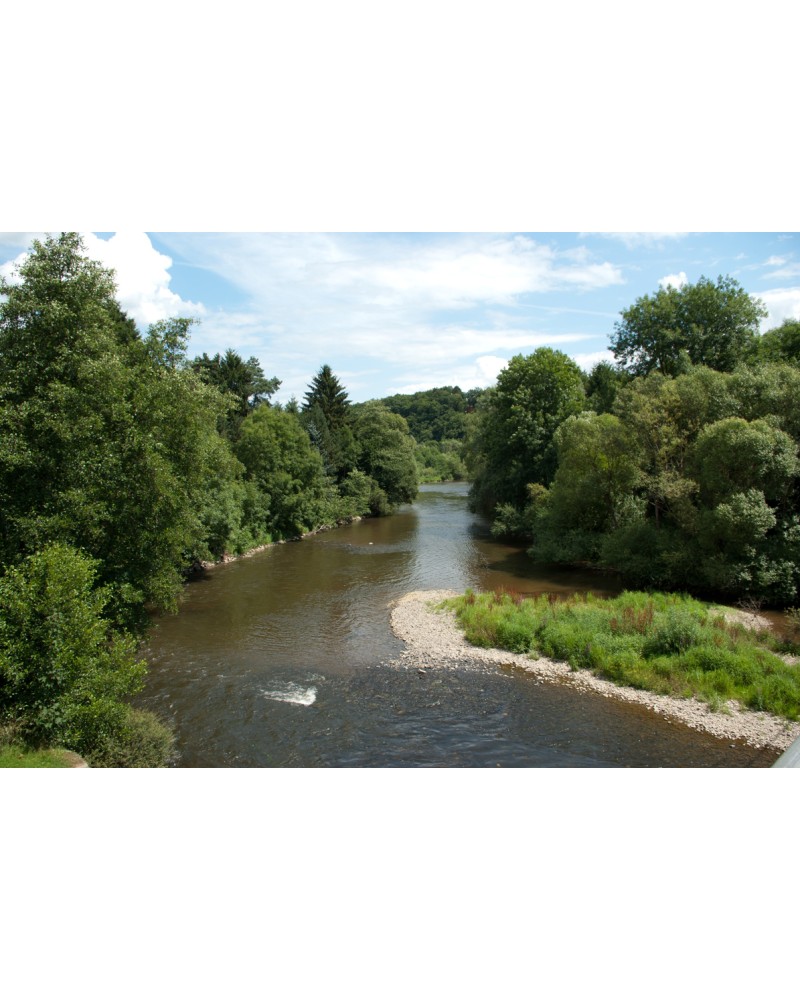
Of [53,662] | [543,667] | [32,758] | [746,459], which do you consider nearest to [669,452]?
[746,459]

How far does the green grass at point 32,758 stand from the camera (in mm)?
7539

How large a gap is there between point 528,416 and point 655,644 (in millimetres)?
21483

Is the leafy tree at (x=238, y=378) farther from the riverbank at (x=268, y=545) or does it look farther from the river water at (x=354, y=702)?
the river water at (x=354, y=702)

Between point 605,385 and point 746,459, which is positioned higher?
point 605,385

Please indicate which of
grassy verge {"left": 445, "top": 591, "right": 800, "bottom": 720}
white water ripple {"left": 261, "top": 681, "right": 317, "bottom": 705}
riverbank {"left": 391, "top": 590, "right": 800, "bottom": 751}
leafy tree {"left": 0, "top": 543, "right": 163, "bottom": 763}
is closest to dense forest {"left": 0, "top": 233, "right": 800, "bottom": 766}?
leafy tree {"left": 0, "top": 543, "right": 163, "bottom": 763}

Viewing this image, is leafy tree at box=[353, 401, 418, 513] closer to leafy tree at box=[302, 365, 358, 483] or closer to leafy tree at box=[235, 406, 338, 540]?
leafy tree at box=[302, 365, 358, 483]

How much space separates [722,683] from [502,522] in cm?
2163

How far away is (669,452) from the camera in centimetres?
2175

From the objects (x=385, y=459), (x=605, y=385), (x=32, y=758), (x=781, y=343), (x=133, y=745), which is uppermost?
(x=781, y=343)

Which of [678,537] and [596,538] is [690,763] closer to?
[678,537]

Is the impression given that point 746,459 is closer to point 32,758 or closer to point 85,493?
point 85,493

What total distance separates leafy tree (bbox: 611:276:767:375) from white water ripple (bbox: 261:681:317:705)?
Result: 968 inches

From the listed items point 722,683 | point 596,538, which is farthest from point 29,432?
point 596,538

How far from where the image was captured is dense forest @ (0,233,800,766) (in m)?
9.38
